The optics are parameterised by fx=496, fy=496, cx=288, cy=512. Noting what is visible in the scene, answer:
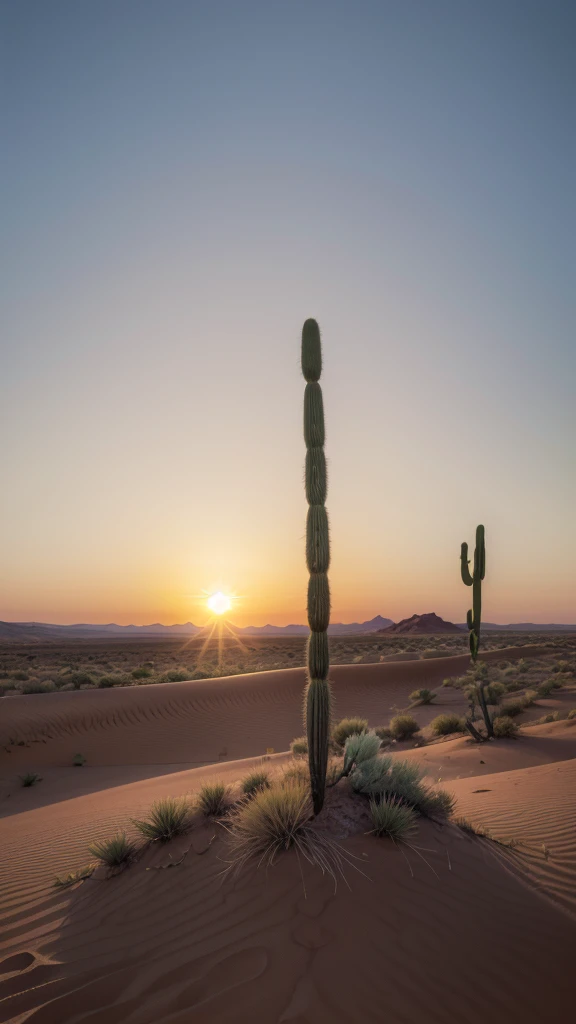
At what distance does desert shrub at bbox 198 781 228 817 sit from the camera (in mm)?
6617

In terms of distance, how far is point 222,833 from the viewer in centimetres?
605

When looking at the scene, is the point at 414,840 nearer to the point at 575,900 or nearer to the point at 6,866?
the point at 575,900

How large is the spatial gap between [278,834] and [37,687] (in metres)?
20.5

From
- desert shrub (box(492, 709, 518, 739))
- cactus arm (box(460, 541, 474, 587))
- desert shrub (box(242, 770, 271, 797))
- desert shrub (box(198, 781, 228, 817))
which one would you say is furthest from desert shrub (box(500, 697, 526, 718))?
desert shrub (box(198, 781, 228, 817))

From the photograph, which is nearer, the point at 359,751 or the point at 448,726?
the point at 359,751

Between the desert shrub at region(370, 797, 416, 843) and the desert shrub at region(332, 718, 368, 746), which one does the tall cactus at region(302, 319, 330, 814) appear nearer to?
the desert shrub at region(370, 797, 416, 843)

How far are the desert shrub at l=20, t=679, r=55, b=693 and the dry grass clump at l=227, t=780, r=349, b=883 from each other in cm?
1960

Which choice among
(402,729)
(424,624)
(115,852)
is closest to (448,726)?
(402,729)

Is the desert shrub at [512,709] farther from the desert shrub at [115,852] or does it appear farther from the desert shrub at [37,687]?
the desert shrub at [37,687]

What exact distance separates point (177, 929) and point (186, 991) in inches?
30.9

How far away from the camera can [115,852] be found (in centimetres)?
591

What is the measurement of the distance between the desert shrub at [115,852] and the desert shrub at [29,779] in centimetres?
909

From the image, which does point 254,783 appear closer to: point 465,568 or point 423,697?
point 465,568

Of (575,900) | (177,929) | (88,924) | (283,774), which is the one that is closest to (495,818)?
(575,900)
